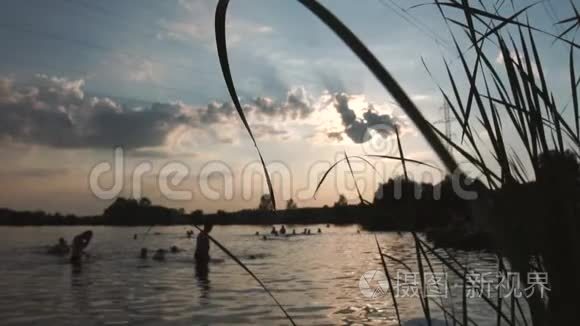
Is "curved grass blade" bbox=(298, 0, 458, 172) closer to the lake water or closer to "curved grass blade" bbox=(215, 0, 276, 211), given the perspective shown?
"curved grass blade" bbox=(215, 0, 276, 211)

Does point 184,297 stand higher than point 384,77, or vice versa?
point 384,77

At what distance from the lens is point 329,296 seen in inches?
512

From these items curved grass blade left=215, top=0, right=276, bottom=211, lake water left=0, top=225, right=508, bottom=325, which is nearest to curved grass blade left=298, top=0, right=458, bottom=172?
curved grass blade left=215, top=0, right=276, bottom=211

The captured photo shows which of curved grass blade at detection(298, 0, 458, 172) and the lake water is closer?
curved grass blade at detection(298, 0, 458, 172)

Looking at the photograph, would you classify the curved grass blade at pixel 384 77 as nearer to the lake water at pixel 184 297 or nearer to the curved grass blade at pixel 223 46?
the curved grass blade at pixel 223 46

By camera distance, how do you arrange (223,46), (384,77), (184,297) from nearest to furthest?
(384,77), (223,46), (184,297)

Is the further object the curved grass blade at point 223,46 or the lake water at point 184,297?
the lake water at point 184,297

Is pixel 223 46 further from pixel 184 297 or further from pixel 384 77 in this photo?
pixel 184 297

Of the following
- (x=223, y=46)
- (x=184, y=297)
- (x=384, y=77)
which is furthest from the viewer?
(x=184, y=297)

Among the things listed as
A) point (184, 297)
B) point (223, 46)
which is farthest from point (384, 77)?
point (184, 297)

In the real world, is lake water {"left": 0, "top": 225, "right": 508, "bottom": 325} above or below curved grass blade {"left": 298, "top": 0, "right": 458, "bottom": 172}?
below

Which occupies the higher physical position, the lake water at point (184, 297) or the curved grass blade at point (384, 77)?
the curved grass blade at point (384, 77)

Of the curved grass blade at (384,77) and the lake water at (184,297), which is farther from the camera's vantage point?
the lake water at (184,297)

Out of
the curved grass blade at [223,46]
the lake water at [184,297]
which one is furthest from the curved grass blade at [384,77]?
the lake water at [184,297]
